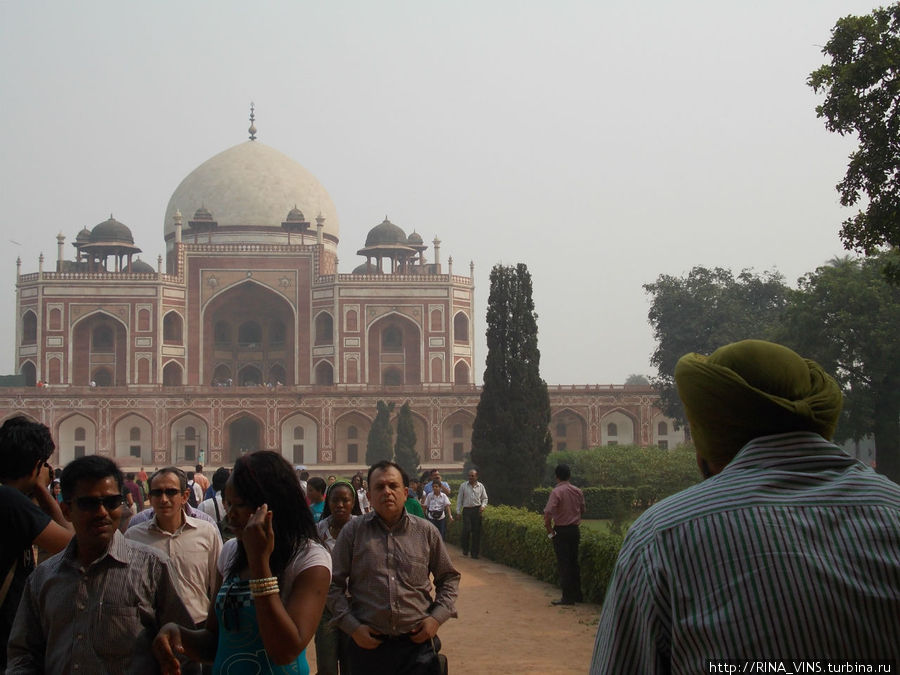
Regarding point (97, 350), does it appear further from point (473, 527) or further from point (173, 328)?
point (473, 527)

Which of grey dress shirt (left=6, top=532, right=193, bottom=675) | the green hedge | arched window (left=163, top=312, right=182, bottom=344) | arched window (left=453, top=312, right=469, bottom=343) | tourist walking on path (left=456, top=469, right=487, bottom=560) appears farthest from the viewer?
arched window (left=453, top=312, right=469, bottom=343)

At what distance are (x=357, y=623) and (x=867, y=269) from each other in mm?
19473

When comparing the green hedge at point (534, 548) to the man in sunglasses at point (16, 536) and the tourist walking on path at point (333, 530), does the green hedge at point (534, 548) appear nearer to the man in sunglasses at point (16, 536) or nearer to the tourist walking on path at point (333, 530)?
the tourist walking on path at point (333, 530)

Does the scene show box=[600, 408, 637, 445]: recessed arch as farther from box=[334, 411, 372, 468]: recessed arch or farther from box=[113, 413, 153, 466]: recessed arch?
box=[113, 413, 153, 466]: recessed arch

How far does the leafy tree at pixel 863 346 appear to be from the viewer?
1989cm

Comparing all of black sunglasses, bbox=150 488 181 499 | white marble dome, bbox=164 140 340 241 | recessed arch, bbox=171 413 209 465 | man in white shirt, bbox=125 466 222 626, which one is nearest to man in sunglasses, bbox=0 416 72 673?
man in white shirt, bbox=125 466 222 626

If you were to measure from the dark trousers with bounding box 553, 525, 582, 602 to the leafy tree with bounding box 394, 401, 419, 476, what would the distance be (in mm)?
21234

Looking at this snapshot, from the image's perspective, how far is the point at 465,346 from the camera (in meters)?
39.7

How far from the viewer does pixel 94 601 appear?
252 cm

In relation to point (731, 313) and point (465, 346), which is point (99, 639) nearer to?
point (731, 313)

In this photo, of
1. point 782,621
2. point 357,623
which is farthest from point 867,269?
point 782,621

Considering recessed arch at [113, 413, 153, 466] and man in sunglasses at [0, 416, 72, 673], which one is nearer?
man in sunglasses at [0, 416, 72, 673]

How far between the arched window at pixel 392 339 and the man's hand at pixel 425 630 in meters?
35.5

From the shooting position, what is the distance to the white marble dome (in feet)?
138
